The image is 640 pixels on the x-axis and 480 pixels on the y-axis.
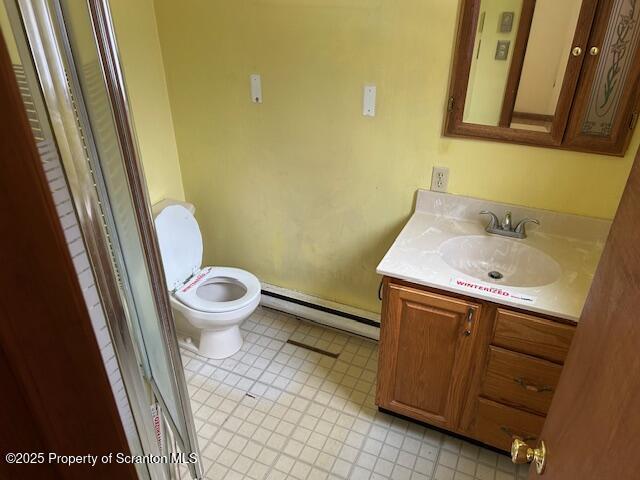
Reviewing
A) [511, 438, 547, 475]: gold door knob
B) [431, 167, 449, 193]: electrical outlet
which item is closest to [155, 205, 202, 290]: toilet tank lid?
[431, 167, 449, 193]: electrical outlet

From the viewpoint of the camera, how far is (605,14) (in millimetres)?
1406

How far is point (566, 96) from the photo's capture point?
5.06ft

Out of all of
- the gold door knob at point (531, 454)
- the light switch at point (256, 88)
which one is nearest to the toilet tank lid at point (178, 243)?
the light switch at point (256, 88)

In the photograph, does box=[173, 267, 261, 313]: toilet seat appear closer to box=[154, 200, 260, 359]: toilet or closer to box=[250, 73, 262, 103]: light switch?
box=[154, 200, 260, 359]: toilet

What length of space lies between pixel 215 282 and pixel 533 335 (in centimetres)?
149

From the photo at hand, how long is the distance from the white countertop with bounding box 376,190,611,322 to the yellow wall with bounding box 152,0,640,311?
52 millimetres

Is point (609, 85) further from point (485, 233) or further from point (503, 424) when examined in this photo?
point (503, 424)

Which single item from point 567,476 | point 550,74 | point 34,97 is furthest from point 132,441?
point 550,74

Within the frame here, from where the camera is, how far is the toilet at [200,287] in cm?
203

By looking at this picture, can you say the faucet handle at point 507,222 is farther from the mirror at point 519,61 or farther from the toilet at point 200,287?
the toilet at point 200,287

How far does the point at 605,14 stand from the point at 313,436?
1845mm

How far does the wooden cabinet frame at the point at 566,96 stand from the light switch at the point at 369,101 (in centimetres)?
30

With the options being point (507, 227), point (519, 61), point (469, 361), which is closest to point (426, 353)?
point (469, 361)

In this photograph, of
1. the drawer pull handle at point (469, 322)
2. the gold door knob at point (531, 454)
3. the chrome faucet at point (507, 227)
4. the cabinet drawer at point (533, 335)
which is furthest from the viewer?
the chrome faucet at point (507, 227)
